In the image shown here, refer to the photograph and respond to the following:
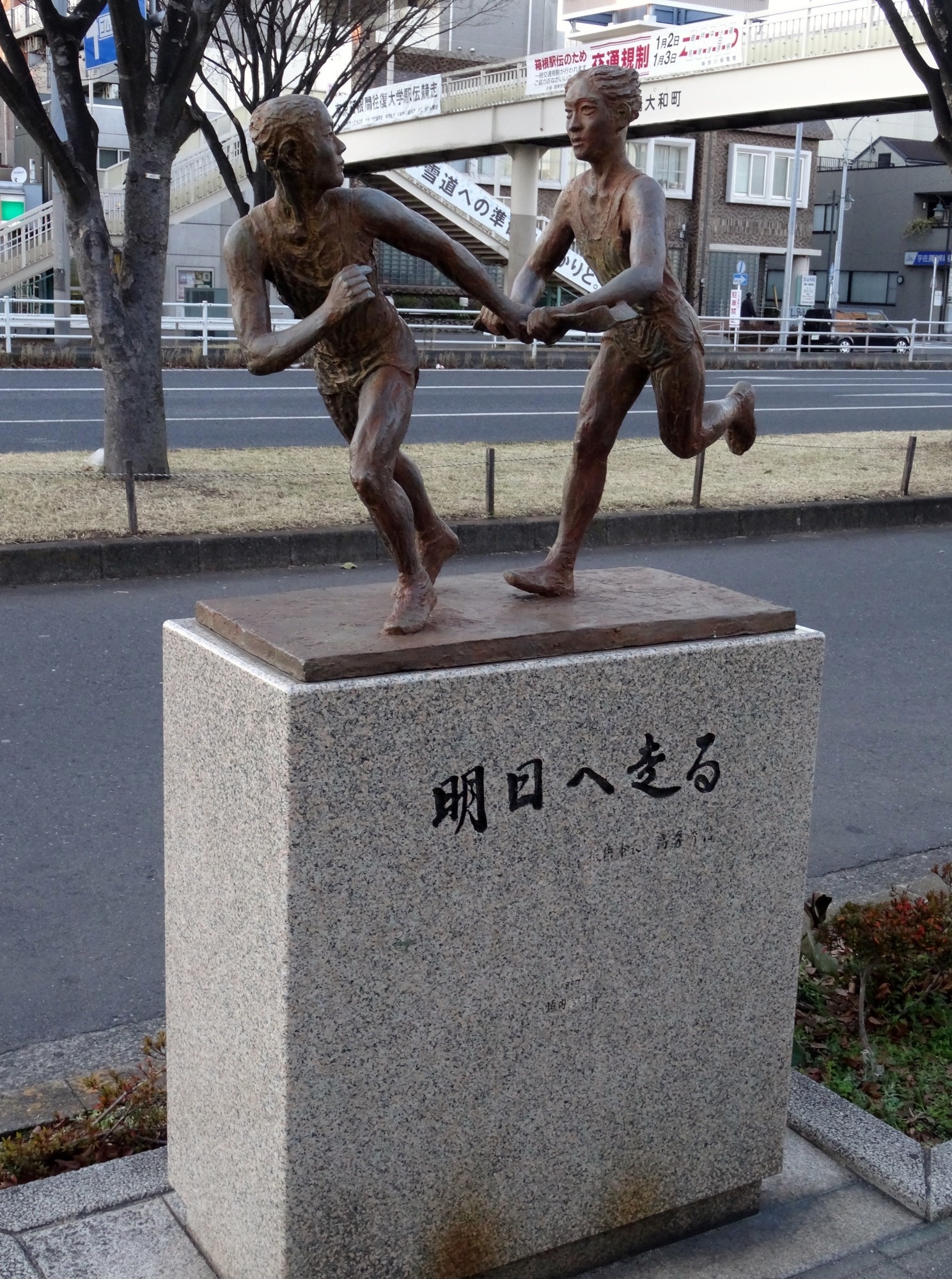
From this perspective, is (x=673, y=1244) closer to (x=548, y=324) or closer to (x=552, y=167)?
(x=548, y=324)

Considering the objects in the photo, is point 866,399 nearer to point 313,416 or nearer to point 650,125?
point 650,125

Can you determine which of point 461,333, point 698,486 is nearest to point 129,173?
point 698,486

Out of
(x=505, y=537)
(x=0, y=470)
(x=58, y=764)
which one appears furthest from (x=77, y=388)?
(x=58, y=764)

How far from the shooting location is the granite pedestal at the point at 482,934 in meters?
2.79

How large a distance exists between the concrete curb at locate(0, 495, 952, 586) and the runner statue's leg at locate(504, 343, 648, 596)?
610cm

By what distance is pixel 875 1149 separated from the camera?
136 inches

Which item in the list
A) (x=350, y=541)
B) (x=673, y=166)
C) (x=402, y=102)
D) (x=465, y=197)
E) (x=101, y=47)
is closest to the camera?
(x=350, y=541)

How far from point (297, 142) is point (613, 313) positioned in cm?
76

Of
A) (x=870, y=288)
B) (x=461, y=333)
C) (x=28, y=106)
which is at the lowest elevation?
(x=461, y=333)

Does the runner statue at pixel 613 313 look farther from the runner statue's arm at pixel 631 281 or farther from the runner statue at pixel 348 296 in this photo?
the runner statue at pixel 348 296

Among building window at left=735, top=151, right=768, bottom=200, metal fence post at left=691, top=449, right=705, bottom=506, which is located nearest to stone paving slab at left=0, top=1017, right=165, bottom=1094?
metal fence post at left=691, top=449, right=705, bottom=506

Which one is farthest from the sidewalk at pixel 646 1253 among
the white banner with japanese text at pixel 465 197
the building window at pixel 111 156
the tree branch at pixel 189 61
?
the building window at pixel 111 156

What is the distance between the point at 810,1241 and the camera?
3258 mm

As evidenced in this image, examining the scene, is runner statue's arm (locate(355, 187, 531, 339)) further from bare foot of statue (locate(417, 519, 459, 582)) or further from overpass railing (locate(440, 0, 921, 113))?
overpass railing (locate(440, 0, 921, 113))
